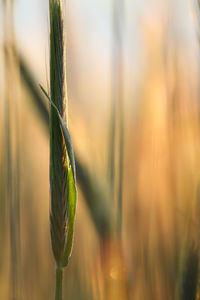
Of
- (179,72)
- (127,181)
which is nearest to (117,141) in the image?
(127,181)

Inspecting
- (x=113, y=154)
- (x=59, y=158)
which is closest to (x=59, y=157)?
(x=59, y=158)

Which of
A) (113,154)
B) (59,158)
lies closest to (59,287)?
(59,158)

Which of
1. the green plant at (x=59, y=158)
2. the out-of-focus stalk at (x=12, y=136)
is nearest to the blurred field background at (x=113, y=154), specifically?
the out-of-focus stalk at (x=12, y=136)

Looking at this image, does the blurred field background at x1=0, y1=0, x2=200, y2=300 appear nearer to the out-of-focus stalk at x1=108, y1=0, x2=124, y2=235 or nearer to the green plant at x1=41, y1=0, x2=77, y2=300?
the out-of-focus stalk at x1=108, y1=0, x2=124, y2=235

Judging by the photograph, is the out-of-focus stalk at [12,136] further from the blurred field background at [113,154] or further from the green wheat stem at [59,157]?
the green wheat stem at [59,157]

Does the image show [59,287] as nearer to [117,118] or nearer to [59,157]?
[59,157]

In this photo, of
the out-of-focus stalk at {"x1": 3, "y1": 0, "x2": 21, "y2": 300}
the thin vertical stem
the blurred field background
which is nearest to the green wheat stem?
the thin vertical stem

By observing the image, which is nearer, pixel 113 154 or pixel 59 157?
pixel 59 157

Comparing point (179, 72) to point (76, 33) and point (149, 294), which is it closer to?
point (76, 33)
